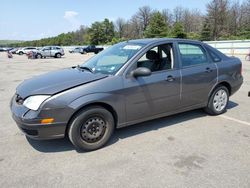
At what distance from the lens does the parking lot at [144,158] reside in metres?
2.95

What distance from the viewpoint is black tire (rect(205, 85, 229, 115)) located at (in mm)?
5125

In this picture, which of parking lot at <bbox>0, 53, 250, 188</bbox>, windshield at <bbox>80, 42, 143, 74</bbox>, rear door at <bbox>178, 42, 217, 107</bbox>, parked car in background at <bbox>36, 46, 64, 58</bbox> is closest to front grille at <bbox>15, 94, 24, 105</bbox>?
parking lot at <bbox>0, 53, 250, 188</bbox>

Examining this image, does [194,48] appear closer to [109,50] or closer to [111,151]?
[109,50]

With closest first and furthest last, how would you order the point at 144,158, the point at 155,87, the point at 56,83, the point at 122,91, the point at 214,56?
1. the point at 144,158
2. the point at 56,83
3. the point at 122,91
4. the point at 155,87
5. the point at 214,56

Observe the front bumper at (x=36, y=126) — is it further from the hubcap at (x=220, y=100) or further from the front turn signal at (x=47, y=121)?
the hubcap at (x=220, y=100)

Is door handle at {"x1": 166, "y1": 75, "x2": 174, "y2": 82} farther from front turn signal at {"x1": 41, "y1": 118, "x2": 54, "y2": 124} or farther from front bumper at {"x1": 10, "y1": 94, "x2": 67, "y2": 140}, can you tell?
front turn signal at {"x1": 41, "y1": 118, "x2": 54, "y2": 124}

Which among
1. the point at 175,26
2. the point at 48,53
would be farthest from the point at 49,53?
the point at 175,26

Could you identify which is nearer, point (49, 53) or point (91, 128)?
point (91, 128)

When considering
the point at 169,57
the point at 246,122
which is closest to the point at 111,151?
the point at 169,57

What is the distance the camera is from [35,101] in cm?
339

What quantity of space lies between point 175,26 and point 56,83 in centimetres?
5044

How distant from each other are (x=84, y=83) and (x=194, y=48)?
8.34 ft

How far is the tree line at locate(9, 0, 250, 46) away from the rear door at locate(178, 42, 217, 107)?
1554 inches

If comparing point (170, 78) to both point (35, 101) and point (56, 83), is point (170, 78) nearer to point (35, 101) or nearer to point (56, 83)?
point (56, 83)
